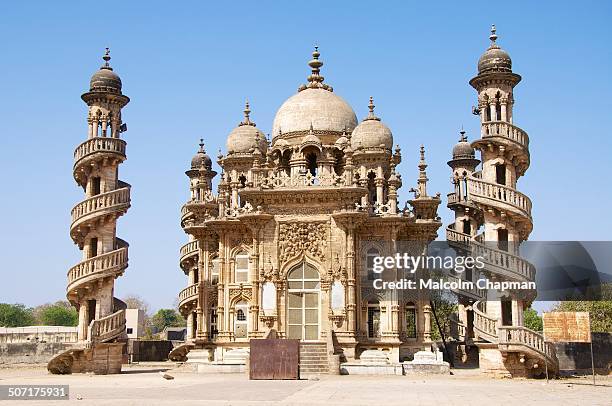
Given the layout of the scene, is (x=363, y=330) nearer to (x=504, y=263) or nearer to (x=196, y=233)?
(x=504, y=263)

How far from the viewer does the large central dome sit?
41.2 m

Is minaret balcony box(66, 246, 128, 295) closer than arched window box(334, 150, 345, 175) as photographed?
Yes

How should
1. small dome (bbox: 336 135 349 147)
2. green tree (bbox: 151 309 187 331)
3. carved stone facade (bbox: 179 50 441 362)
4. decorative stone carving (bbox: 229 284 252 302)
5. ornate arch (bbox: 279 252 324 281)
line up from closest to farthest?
carved stone facade (bbox: 179 50 441 362) → ornate arch (bbox: 279 252 324 281) → decorative stone carving (bbox: 229 284 252 302) → small dome (bbox: 336 135 349 147) → green tree (bbox: 151 309 187 331)

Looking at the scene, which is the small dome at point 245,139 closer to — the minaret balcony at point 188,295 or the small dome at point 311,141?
the small dome at point 311,141

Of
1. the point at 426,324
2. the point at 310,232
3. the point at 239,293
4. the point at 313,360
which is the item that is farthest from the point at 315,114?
the point at 313,360

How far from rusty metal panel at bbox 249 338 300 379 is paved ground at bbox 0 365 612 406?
0.67 meters

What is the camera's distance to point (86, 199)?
35.3 meters

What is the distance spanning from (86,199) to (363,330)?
46.9 feet

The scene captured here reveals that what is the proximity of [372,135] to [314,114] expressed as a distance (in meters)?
3.33

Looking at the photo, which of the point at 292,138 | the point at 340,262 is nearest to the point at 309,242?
the point at 340,262

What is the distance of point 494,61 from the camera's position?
33594 millimetres

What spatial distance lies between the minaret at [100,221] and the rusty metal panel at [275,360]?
8745 mm

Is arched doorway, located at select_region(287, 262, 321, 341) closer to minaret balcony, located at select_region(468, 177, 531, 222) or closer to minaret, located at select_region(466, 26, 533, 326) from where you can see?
minaret, located at select_region(466, 26, 533, 326)

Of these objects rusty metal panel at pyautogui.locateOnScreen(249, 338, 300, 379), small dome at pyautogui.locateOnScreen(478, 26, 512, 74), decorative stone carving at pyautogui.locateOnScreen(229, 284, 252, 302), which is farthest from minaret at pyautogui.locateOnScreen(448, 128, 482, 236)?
rusty metal panel at pyautogui.locateOnScreen(249, 338, 300, 379)
